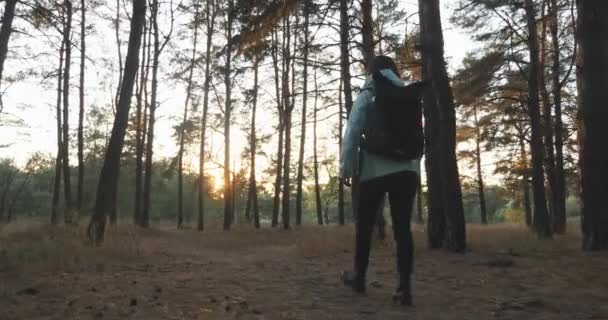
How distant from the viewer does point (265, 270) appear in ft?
18.7

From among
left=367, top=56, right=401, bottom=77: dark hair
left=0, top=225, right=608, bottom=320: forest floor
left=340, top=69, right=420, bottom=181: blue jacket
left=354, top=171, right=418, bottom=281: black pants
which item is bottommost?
left=0, top=225, right=608, bottom=320: forest floor

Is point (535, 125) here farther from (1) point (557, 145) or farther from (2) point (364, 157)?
(2) point (364, 157)

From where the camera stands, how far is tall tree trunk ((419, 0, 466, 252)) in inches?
290

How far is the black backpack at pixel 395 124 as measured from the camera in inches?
141

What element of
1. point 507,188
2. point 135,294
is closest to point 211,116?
point 507,188

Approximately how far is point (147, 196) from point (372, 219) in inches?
731

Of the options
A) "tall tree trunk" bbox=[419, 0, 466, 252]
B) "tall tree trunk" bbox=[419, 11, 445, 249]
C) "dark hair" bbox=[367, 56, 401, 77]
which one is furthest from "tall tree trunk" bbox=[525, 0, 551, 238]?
"dark hair" bbox=[367, 56, 401, 77]

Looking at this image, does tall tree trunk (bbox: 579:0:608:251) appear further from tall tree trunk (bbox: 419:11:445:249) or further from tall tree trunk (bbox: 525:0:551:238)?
tall tree trunk (bbox: 525:0:551:238)

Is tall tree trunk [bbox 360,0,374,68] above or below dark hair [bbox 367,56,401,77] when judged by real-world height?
above

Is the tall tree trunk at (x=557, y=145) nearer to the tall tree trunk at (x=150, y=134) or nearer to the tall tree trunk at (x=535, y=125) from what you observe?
the tall tree trunk at (x=535, y=125)

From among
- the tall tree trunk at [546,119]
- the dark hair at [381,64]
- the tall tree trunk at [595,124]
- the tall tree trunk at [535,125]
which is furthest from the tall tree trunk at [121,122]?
the tall tree trunk at [546,119]

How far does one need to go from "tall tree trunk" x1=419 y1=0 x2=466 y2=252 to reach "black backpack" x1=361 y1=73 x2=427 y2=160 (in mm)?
4012

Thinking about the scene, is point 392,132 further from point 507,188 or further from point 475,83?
point 507,188

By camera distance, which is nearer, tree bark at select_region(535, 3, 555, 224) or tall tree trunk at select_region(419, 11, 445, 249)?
tall tree trunk at select_region(419, 11, 445, 249)
